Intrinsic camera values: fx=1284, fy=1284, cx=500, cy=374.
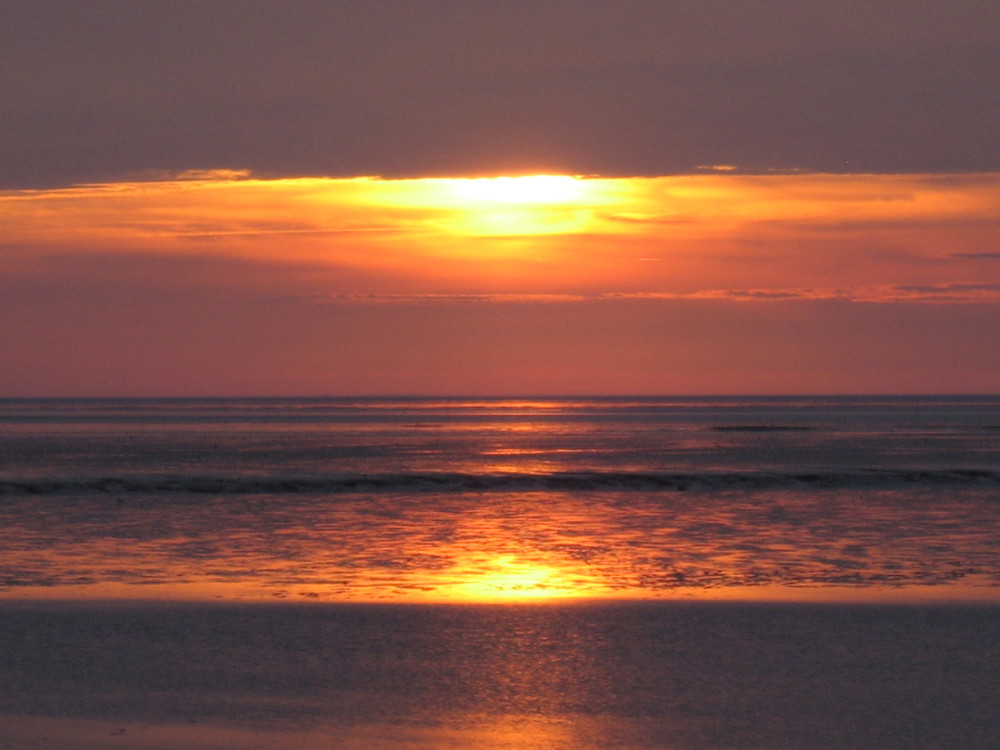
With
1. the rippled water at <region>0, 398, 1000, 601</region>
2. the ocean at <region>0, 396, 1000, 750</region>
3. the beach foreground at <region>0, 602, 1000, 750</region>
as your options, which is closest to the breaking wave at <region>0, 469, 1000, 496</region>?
the rippled water at <region>0, 398, 1000, 601</region>

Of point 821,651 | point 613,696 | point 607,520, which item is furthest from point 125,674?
point 607,520

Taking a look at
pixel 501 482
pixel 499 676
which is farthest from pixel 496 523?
pixel 499 676

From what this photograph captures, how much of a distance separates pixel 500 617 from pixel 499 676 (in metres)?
2.70

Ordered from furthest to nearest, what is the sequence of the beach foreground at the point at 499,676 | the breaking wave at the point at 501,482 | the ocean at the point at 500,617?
1. the breaking wave at the point at 501,482
2. the ocean at the point at 500,617
3. the beach foreground at the point at 499,676

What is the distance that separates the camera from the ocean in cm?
970

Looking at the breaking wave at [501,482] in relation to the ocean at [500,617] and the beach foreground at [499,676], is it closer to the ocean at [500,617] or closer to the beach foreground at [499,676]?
the ocean at [500,617]

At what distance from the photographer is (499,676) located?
11172 mm

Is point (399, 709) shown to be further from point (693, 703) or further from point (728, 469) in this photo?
point (728, 469)

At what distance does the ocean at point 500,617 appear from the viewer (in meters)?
9.70

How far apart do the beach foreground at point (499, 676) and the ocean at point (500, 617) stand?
4 centimetres

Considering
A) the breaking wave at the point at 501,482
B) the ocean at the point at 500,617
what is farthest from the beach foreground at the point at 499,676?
the breaking wave at the point at 501,482

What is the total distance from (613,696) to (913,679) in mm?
2650

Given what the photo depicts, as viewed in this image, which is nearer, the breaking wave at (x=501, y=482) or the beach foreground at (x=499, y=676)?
the beach foreground at (x=499, y=676)

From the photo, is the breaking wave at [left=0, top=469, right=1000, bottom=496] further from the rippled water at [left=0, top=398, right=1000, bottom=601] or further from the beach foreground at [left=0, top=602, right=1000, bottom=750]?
the beach foreground at [left=0, top=602, right=1000, bottom=750]
